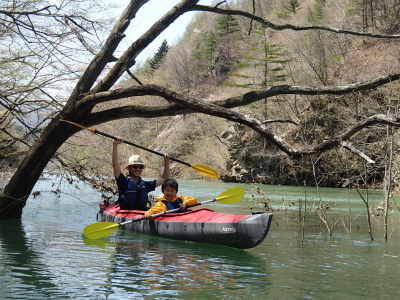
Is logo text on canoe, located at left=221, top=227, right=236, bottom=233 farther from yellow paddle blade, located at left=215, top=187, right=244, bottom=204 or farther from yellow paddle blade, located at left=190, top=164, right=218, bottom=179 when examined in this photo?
yellow paddle blade, located at left=190, top=164, right=218, bottom=179

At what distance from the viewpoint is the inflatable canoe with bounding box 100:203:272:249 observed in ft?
21.6

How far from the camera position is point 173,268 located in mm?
5594

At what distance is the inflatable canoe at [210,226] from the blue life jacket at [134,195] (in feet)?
0.83

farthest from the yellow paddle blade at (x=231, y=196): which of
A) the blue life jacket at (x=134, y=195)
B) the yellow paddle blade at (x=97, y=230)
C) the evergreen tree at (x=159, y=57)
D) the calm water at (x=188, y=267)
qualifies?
the evergreen tree at (x=159, y=57)

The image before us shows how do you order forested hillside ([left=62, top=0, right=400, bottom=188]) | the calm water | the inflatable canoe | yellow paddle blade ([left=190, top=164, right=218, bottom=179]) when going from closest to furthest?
the calm water → the inflatable canoe → yellow paddle blade ([left=190, top=164, right=218, bottom=179]) → forested hillside ([left=62, top=0, right=400, bottom=188])

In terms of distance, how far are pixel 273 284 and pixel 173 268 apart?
125 centimetres

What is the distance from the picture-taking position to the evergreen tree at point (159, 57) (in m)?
56.6

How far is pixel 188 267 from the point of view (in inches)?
224

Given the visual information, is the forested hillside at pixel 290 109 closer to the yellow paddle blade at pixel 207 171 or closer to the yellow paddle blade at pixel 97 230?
the yellow paddle blade at pixel 207 171

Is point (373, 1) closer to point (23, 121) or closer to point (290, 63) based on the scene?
point (290, 63)

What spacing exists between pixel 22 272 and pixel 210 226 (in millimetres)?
2832

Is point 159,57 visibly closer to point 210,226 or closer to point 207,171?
point 207,171

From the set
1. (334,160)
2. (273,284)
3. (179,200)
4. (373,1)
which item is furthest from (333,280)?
(373,1)

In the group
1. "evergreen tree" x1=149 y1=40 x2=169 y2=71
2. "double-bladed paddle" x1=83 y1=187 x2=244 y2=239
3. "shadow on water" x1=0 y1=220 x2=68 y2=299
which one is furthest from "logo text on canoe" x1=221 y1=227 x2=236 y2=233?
"evergreen tree" x1=149 y1=40 x2=169 y2=71
